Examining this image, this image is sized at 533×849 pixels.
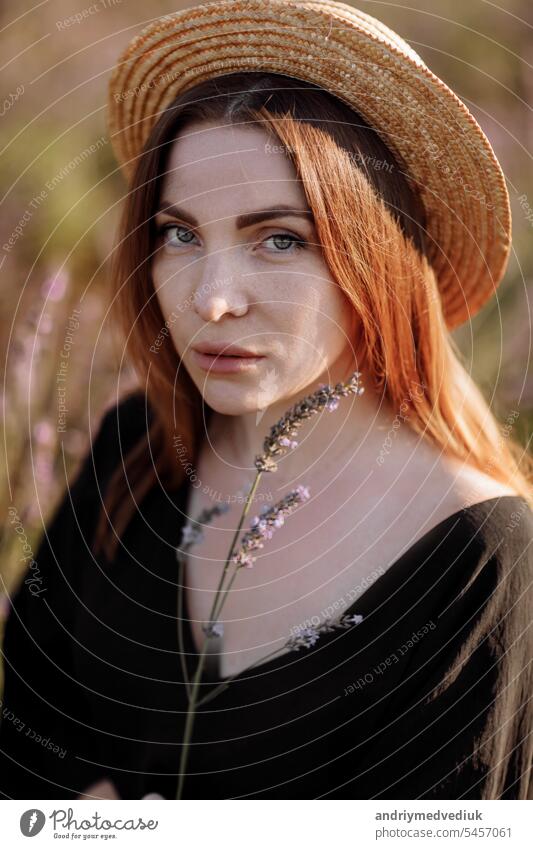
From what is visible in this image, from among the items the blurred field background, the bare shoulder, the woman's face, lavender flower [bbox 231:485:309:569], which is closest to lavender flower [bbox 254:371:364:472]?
lavender flower [bbox 231:485:309:569]

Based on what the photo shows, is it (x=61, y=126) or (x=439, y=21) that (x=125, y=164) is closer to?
(x=61, y=126)

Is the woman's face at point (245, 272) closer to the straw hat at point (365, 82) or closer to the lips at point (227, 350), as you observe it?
the lips at point (227, 350)

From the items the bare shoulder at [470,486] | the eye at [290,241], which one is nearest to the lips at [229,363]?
the eye at [290,241]

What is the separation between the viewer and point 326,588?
107cm

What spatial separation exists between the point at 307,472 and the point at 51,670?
54 cm

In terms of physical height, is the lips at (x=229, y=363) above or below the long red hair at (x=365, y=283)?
below

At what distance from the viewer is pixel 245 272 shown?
3.17 ft

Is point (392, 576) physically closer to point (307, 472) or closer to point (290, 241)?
point (307, 472)

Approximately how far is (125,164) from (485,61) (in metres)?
1.23

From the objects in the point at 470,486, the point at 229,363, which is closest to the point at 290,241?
the point at 229,363

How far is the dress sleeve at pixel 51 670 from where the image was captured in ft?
4.21

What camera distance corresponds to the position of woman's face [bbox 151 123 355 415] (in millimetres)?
938

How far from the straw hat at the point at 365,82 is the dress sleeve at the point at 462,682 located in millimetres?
392
